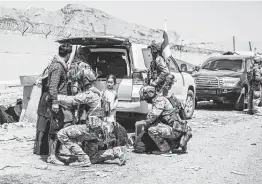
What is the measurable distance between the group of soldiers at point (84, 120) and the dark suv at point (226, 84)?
22.5ft

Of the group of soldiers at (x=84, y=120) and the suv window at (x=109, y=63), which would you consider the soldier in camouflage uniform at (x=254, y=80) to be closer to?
the suv window at (x=109, y=63)

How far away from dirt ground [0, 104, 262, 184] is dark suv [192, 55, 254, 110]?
4613 mm

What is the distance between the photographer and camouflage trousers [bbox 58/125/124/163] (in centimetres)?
587

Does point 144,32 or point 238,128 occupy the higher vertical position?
point 144,32

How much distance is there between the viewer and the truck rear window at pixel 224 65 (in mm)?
14398

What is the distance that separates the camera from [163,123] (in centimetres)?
693

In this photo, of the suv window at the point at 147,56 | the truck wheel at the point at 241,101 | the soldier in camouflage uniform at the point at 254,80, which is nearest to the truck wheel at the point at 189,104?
the soldier in camouflage uniform at the point at 254,80

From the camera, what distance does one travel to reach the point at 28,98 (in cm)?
993

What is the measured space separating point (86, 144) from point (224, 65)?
945 centimetres

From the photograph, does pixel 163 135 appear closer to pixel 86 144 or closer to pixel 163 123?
pixel 163 123

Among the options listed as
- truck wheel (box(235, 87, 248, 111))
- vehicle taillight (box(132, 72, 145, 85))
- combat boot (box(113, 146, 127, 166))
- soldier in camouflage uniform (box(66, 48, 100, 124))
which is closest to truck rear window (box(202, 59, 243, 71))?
truck wheel (box(235, 87, 248, 111))

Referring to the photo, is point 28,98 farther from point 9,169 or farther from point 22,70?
point 22,70

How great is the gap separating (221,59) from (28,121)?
7.92 metres

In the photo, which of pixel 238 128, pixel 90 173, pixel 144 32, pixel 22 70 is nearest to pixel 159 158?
pixel 90 173
